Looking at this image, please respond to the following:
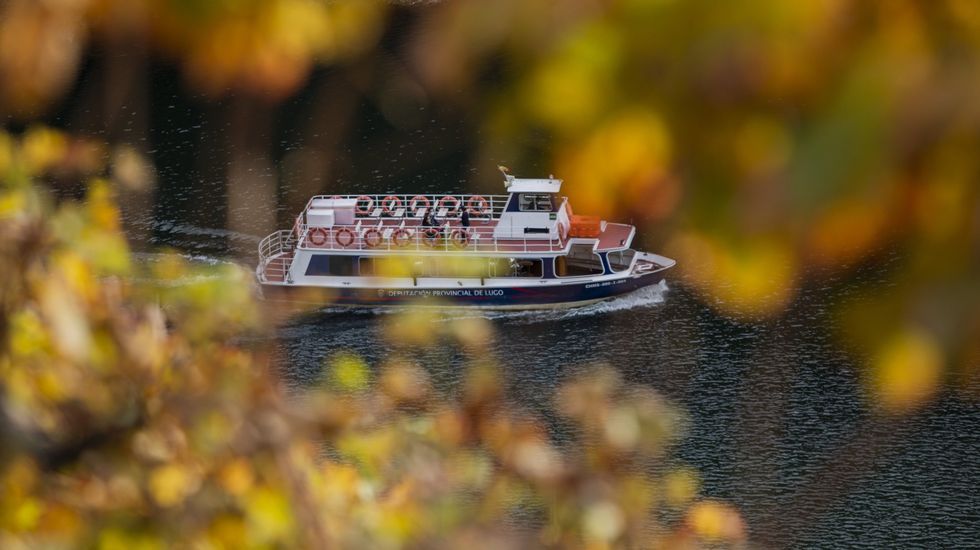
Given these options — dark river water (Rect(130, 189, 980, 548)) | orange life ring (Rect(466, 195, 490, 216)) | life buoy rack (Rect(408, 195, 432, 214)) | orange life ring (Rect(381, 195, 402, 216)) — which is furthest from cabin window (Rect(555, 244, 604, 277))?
orange life ring (Rect(381, 195, 402, 216))

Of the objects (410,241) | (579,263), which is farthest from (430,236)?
(579,263)

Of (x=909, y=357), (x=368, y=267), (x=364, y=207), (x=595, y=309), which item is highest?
(x=909, y=357)

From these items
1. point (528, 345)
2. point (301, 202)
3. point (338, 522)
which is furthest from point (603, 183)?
point (301, 202)

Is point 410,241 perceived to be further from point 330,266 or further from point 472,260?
point 330,266

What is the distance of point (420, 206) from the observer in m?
41.9

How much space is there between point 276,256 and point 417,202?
581cm

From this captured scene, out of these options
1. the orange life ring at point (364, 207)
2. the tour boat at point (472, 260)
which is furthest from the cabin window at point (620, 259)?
the orange life ring at point (364, 207)

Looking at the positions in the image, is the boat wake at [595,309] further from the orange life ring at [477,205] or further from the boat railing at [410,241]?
the orange life ring at [477,205]

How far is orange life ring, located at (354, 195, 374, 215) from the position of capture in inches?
1547

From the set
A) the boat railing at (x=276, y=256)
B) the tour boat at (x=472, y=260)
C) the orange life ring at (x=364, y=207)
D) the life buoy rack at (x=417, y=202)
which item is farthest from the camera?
the life buoy rack at (x=417, y=202)

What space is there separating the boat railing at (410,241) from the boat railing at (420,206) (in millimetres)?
789

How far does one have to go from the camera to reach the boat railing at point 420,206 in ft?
129

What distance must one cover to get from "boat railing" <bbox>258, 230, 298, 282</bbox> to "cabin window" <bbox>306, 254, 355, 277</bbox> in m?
0.82

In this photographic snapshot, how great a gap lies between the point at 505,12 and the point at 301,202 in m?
41.0
